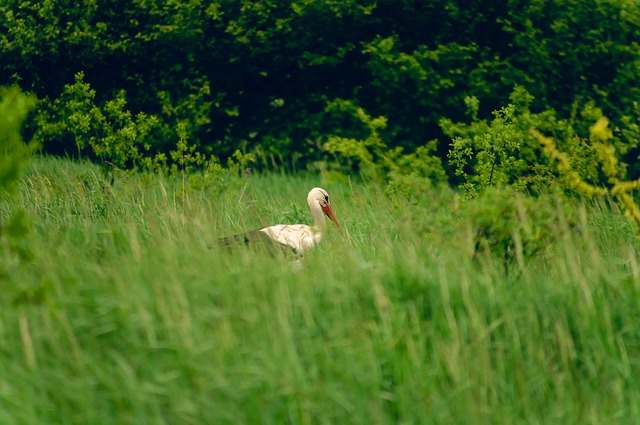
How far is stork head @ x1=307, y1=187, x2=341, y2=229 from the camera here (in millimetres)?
7055

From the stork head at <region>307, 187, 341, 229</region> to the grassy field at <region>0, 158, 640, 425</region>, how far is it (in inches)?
83.3

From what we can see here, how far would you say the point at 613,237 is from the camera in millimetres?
6520

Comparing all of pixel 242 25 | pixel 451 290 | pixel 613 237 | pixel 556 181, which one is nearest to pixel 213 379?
pixel 451 290

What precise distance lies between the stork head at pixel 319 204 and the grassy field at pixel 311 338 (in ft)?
6.94

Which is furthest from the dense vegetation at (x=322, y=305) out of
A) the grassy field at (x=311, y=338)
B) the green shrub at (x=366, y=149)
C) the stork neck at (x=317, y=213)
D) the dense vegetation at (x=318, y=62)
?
the dense vegetation at (x=318, y=62)

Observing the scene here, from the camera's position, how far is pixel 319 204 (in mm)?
7113

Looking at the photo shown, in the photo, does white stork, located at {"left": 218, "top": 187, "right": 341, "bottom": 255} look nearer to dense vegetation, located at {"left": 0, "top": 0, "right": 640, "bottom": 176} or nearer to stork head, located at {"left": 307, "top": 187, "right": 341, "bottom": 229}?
stork head, located at {"left": 307, "top": 187, "right": 341, "bottom": 229}

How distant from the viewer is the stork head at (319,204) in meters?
7.05

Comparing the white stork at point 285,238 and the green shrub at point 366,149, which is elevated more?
the white stork at point 285,238

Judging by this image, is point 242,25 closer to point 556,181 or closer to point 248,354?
point 556,181

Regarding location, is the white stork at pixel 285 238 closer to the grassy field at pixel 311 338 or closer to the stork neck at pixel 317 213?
the stork neck at pixel 317 213

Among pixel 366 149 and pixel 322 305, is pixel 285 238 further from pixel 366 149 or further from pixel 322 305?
pixel 366 149

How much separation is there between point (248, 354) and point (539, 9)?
858 cm

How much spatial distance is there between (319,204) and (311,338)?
307 cm
